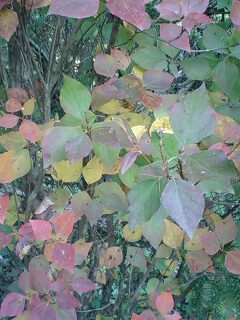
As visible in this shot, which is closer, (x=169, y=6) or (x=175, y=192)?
(x=175, y=192)

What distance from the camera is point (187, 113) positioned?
863 millimetres

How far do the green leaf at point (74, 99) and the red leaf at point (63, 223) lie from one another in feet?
Result: 0.87

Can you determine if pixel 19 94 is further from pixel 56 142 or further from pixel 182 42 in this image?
pixel 182 42

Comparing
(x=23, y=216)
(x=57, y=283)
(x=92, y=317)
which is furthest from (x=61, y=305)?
(x=92, y=317)

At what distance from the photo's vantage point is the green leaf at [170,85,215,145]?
855 millimetres

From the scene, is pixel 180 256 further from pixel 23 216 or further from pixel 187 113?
pixel 187 113

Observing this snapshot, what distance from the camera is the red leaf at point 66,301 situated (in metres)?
1.19

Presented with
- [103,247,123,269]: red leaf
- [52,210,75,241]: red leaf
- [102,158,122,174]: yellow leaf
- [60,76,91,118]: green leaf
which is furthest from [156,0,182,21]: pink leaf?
[103,247,123,269]: red leaf

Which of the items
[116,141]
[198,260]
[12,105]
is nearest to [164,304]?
[198,260]

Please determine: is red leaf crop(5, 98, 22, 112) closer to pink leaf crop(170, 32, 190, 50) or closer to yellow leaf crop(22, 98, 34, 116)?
yellow leaf crop(22, 98, 34, 116)

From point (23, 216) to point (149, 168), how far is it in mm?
799

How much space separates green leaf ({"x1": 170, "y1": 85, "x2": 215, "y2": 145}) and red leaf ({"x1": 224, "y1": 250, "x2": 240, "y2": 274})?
0.54 meters

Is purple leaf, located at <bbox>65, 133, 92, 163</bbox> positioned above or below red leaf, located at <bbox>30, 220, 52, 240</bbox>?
above

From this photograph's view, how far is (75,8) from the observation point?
809 mm
